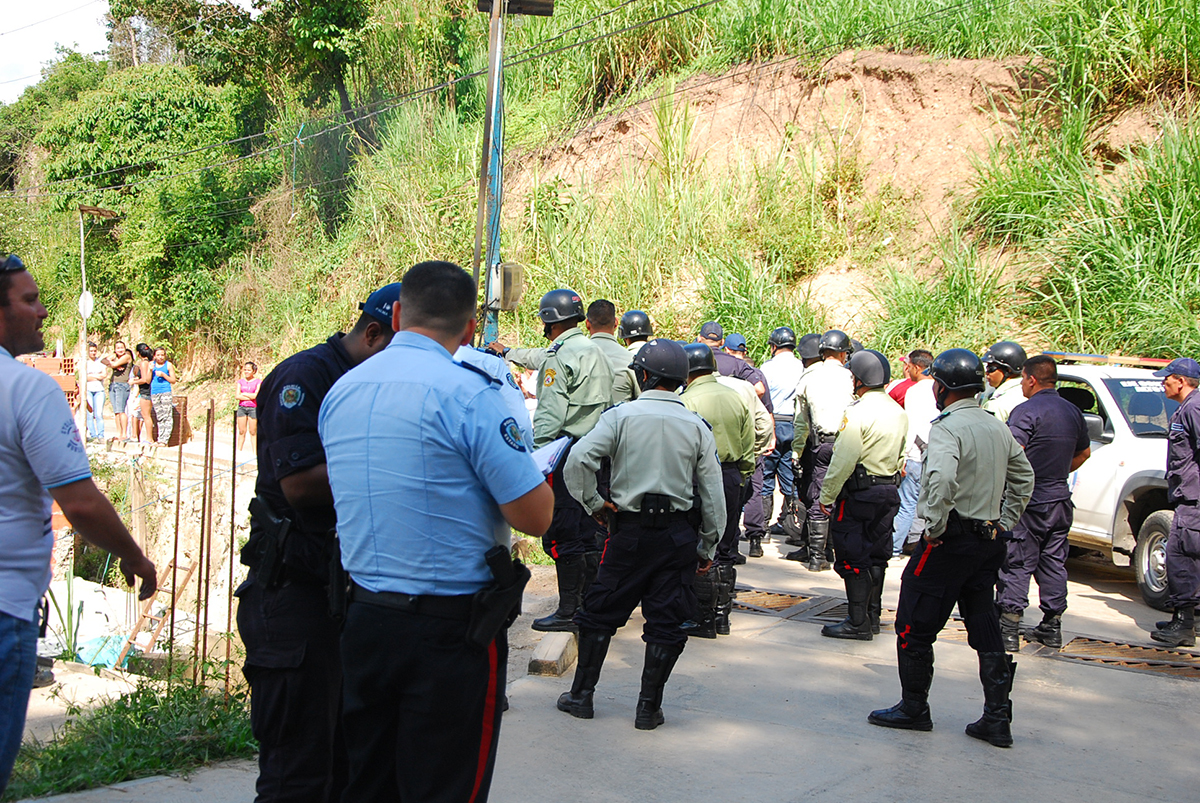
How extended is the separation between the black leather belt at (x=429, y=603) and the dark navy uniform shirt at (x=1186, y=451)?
6.25 meters

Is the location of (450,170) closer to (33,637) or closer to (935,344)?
(935,344)

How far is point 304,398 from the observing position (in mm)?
3199

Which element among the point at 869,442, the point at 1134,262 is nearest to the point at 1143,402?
the point at 869,442

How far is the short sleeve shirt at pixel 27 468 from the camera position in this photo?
2727 mm

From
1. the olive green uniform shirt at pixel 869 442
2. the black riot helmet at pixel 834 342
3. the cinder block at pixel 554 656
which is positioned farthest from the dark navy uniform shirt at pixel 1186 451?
the cinder block at pixel 554 656

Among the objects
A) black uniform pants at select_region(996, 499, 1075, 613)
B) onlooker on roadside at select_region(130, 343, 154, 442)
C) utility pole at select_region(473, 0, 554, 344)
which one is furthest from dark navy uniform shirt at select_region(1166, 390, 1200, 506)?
onlooker on roadside at select_region(130, 343, 154, 442)

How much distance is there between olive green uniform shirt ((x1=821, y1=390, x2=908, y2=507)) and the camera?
6.96 meters

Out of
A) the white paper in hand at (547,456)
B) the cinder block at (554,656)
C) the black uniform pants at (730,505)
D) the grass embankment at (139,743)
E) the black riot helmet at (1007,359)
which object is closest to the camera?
the grass embankment at (139,743)

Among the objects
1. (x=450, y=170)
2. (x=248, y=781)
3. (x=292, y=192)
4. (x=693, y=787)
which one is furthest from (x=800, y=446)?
(x=292, y=192)

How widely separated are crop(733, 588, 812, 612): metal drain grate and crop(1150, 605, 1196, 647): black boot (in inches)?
104

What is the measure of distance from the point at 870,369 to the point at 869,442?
1.96 ft

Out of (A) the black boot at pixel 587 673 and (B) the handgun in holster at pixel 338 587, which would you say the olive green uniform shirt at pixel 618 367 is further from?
(B) the handgun in holster at pixel 338 587

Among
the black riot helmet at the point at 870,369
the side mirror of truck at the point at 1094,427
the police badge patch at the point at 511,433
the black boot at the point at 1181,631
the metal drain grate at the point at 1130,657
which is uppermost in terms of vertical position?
the police badge patch at the point at 511,433

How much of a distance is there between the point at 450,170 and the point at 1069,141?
13.0m
